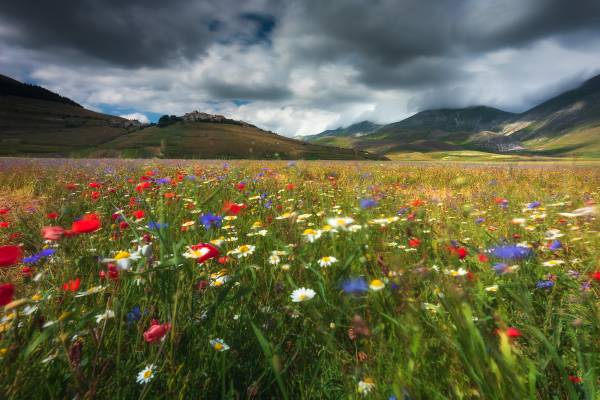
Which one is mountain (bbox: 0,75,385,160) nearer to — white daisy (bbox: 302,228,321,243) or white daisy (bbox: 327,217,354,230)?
white daisy (bbox: 302,228,321,243)

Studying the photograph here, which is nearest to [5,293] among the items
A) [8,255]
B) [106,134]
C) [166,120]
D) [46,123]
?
[8,255]

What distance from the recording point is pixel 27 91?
18788cm

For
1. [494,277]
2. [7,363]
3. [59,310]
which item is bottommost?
[494,277]

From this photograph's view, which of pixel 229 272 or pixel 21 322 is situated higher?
pixel 21 322

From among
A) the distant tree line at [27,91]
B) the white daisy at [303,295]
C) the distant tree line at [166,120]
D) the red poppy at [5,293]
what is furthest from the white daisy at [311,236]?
the distant tree line at [27,91]

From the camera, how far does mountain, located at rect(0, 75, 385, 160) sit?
84.6 m

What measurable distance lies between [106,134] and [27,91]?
12406cm

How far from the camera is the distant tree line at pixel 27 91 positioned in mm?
179875

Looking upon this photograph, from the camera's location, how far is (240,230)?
10.6 feet

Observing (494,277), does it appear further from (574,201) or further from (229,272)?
(574,201)

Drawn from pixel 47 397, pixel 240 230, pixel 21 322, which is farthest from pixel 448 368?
pixel 240 230

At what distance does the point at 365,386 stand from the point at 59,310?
1.49 meters

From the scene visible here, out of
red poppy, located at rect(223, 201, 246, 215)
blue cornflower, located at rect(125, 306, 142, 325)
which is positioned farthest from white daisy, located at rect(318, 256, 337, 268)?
blue cornflower, located at rect(125, 306, 142, 325)

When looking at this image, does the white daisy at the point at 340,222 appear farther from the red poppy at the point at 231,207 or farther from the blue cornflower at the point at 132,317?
the blue cornflower at the point at 132,317
